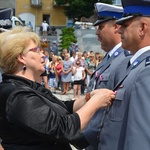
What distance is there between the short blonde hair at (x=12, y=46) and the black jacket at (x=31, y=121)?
129mm

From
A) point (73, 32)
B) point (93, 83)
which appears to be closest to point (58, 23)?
point (73, 32)

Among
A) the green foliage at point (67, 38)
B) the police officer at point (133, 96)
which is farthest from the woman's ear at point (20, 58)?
the green foliage at point (67, 38)

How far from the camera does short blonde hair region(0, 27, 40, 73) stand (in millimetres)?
2686

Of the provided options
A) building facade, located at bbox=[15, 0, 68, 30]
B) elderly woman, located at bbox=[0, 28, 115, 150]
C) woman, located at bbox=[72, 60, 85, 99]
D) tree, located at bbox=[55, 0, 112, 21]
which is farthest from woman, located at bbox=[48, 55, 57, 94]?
building facade, located at bbox=[15, 0, 68, 30]

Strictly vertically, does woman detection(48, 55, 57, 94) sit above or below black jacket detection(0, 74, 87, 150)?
below

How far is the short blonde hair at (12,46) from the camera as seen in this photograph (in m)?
2.69

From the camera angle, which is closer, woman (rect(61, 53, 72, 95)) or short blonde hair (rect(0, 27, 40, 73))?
short blonde hair (rect(0, 27, 40, 73))

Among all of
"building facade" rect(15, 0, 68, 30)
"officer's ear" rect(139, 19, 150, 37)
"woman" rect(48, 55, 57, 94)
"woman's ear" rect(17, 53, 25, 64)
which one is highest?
"officer's ear" rect(139, 19, 150, 37)

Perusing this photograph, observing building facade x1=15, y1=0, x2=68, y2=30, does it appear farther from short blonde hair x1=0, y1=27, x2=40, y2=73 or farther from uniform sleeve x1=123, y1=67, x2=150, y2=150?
uniform sleeve x1=123, y1=67, x2=150, y2=150

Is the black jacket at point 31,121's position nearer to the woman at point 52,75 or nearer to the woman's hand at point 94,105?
the woman's hand at point 94,105

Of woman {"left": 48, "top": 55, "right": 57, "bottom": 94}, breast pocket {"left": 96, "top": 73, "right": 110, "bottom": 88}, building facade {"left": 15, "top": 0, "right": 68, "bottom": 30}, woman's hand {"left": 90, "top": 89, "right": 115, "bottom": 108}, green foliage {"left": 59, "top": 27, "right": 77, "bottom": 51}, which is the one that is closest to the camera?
woman's hand {"left": 90, "top": 89, "right": 115, "bottom": 108}

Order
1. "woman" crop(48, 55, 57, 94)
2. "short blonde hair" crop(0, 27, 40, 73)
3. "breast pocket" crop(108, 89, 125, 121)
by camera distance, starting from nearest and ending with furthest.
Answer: "breast pocket" crop(108, 89, 125, 121), "short blonde hair" crop(0, 27, 40, 73), "woman" crop(48, 55, 57, 94)

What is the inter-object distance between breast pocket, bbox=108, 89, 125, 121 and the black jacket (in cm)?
22

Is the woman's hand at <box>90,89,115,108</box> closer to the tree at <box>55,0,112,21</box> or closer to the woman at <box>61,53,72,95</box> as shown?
the woman at <box>61,53,72,95</box>
